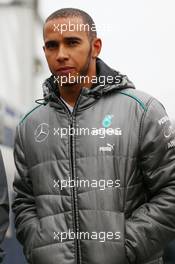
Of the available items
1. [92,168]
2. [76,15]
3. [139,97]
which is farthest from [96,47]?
[92,168]

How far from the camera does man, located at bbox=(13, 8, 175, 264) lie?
2.81 meters

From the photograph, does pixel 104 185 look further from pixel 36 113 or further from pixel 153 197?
pixel 36 113

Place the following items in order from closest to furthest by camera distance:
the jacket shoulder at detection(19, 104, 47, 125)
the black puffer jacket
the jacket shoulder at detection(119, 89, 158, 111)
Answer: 1. the black puffer jacket
2. the jacket shoulder at detection(119, 89, 158, 111)
3. the jacket shoulder at detection(19, 104, 47, 125)

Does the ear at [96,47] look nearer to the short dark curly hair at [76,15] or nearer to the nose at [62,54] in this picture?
the short dark curly hair at [76,15]

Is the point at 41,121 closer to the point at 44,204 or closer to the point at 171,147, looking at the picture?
the point at 44,204

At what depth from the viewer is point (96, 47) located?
Answer: 299 centimetres

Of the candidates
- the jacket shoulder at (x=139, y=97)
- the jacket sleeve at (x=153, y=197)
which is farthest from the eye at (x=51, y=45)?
the jacket sleeve at (x=153, y=197)

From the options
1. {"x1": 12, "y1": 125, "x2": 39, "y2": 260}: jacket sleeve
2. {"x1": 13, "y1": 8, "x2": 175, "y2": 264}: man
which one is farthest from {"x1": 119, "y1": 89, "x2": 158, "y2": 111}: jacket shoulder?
{"x1": 12, "y1": 125, "x2": 39, "y2": 260}: jacket sleeve

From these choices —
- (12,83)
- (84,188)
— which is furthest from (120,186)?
(12,83)

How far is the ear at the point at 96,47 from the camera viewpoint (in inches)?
117

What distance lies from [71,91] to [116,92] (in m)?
0.21

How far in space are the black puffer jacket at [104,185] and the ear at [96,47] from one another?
0.52 ft

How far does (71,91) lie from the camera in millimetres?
2975

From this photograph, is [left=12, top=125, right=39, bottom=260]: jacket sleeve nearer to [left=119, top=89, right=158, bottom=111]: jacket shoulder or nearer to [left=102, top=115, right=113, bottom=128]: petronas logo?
[left=102, top=115, right=113, bottom=128]: petronas logo
